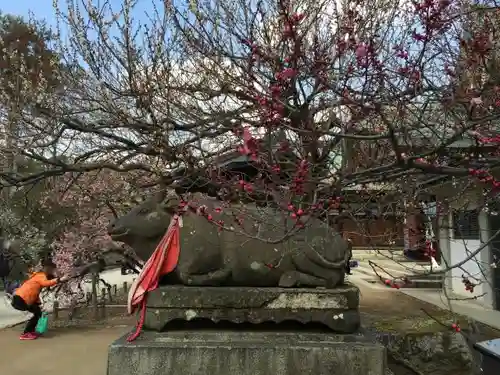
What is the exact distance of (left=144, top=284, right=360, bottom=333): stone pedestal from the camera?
5008 millimetres

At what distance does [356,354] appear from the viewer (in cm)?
475

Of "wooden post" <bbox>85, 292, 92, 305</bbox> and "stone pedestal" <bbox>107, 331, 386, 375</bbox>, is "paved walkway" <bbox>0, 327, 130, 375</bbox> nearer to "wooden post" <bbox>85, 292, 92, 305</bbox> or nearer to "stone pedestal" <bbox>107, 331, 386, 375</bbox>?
"wooden post" <bbox>85, 292, 92, 305</bbox>

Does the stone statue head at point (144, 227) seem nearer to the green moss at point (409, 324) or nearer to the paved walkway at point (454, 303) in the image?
A: the paved walkway at point (454, 303)

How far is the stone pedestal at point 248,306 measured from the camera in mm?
5008

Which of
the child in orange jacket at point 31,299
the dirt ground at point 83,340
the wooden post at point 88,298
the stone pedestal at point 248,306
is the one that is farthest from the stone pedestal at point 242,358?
the wooden post at point 88,298

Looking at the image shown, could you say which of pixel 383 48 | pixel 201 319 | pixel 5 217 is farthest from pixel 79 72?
pixel 5 217

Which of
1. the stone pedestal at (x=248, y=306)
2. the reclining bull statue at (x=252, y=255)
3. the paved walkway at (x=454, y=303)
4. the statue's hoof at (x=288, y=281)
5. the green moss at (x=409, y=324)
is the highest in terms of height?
the reclining bull statue at (x=252, y=255)

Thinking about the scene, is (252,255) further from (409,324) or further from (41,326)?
(41,326)

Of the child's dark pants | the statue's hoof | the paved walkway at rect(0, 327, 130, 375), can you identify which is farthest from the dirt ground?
the statue's hoof

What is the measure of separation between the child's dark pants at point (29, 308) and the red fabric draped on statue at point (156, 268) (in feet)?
19.3

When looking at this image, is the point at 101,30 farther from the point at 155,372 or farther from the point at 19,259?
the point at 19,259

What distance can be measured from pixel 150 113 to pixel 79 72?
225 cm

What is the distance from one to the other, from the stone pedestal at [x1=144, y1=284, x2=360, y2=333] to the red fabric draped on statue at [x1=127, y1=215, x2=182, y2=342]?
9 cm

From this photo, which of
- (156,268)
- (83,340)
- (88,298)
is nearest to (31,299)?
(83,340)
